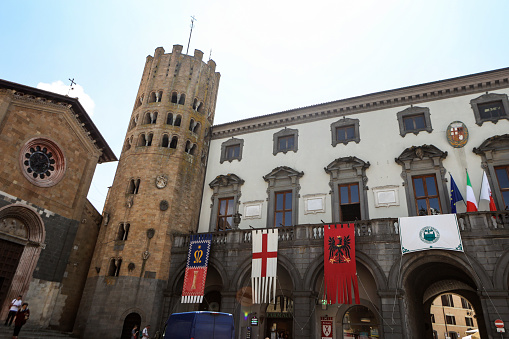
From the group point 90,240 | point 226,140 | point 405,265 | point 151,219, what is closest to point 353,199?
point 405,265

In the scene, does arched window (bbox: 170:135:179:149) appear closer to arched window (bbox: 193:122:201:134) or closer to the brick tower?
the brick tower

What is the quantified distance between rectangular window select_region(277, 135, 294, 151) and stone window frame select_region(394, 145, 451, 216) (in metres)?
6.79

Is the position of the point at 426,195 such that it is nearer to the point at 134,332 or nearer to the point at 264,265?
the point at 264,265

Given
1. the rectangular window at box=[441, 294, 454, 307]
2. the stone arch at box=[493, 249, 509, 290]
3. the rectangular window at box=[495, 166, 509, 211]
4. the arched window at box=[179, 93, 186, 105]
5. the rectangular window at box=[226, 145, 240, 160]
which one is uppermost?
the arched window at box=[179, 93, 186, 105]

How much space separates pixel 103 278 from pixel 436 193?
18950 mm

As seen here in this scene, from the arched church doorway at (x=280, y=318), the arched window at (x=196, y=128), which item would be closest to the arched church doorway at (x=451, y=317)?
the arched church doorway at (x=280, y=318)

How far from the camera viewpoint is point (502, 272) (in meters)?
14.5

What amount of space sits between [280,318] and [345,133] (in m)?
11.8

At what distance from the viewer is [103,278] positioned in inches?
810

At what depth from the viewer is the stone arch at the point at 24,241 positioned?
18.1 meters

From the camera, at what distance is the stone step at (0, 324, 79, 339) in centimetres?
1606

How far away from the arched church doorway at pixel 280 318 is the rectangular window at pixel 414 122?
12.2 m

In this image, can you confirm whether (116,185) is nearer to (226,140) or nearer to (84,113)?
(84,113)

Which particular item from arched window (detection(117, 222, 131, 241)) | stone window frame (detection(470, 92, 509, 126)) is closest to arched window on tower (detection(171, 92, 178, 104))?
arched window (detection(117, 222, 131, 241))
